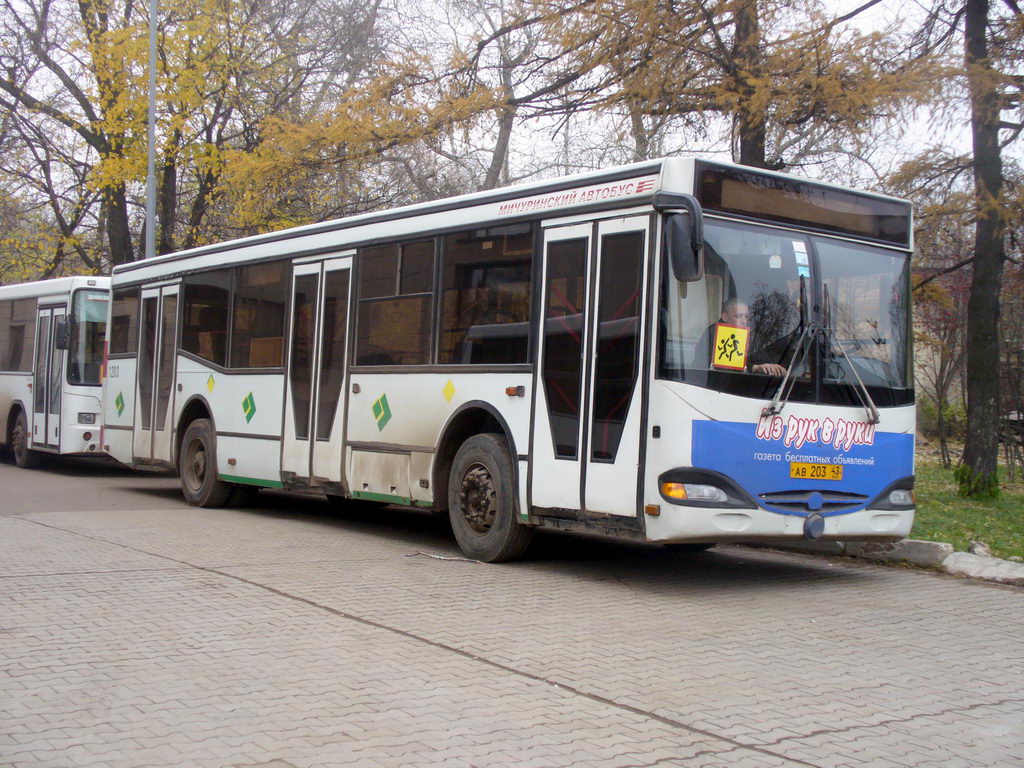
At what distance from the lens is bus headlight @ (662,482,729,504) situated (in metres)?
7.90

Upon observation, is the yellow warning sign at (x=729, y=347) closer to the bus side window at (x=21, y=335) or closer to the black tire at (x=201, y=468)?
the black tire at (x=201, y=468)

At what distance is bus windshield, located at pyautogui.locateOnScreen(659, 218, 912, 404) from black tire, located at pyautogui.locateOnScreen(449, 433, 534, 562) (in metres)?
1.95

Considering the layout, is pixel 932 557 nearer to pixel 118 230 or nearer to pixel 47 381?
pixel 47 381

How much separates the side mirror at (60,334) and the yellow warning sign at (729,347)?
47.1 ft

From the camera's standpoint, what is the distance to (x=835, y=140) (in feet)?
44.3

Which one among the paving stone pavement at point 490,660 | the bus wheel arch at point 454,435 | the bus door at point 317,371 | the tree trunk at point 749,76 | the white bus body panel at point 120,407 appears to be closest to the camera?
the paving stone pavement at point 490,660

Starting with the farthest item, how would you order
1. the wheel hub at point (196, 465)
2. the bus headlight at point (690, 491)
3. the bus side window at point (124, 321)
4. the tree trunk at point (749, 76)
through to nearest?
the bus side window at point (124, 321) < the wheel hub at point (196, 465) < the tree trunk at point (749, 76) < the bus headlight at point (690, 491)

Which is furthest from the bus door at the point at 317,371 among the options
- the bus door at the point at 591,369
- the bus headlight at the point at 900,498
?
the bus headlight at the point at 900,498

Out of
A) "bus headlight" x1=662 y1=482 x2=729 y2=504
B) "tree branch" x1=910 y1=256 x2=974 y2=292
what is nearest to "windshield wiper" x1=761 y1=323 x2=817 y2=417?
"bus headlight" x1=662 y1=482 x2=729 y2=504

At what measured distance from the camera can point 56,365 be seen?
19.7 meters

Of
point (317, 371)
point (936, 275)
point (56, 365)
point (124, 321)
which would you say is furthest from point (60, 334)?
point (936, 275)

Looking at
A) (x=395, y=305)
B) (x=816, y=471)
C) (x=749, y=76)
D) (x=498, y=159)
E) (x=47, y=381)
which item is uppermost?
(x=498, y=159)

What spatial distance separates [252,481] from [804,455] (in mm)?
6825

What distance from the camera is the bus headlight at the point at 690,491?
790 cm
